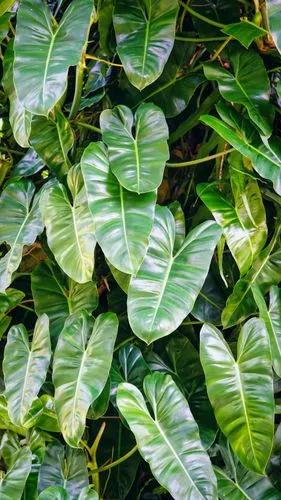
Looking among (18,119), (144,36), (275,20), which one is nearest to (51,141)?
(18,119)

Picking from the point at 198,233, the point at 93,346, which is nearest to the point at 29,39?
the point at 198,233

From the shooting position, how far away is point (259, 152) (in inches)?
46.5

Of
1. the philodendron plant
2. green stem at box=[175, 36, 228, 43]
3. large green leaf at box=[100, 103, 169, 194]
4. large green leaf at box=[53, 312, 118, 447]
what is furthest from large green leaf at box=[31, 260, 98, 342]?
green stem at box=[175, 36, 228, 43]

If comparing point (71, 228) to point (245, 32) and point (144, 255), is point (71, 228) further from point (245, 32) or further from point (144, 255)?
point (245, 32)

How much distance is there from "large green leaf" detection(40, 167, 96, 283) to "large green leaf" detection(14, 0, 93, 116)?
21 cm

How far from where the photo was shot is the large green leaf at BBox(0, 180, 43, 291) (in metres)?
1.23

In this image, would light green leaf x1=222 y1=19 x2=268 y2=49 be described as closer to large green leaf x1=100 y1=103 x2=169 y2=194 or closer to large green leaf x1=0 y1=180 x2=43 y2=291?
large green leaf x1=100 y1=103 x2=169 y2=194

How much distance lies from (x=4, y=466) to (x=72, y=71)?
107cm

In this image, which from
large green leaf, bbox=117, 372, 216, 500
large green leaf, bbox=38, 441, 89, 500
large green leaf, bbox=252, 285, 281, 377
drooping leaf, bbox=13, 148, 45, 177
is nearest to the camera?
large green leaf, bbox=117, 372, 216, 500

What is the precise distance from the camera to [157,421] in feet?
3.70

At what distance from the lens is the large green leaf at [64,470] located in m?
1.26

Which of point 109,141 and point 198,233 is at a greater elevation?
point 109,141

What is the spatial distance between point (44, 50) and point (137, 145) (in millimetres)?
270

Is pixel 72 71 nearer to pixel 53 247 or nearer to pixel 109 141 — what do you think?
pixel 109 141
